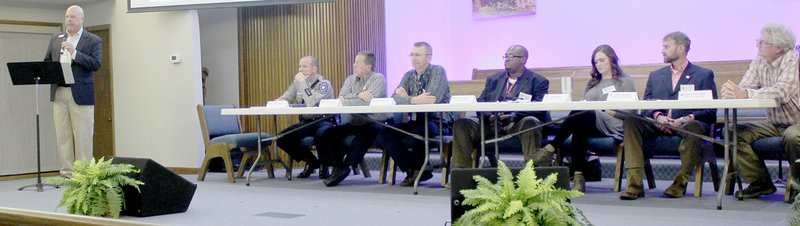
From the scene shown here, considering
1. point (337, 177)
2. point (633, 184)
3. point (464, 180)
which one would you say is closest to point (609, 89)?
point (633, 184)

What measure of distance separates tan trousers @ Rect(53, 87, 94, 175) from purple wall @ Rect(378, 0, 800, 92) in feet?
10.1

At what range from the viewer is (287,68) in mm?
8273

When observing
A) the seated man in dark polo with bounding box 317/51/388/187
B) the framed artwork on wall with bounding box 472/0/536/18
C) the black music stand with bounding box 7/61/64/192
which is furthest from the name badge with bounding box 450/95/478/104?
the framed artwork on wall with bounding box 472/0/536/18

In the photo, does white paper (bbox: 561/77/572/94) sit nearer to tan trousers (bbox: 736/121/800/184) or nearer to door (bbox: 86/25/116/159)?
tan trousers (bbox: 736/121/800/184)

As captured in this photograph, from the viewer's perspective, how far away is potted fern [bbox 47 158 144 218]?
4348 millimetres

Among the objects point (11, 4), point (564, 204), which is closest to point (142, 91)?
point (11, 4)

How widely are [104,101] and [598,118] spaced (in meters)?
5.14

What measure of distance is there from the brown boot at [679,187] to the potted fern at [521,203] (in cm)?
239

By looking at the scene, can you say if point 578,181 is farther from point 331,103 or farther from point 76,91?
point 76,91

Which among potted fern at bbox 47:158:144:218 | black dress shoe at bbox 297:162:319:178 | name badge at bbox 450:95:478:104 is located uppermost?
name badge at bbox 450:95:478:104

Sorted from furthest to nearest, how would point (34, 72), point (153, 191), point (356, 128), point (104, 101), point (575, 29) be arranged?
point (575, 29) < point (104, 101) < point (356, 128) < point (34, 72) < point (153, 191)

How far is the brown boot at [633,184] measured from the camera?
4941mm

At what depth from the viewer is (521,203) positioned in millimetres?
2645

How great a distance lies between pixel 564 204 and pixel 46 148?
6931mm
